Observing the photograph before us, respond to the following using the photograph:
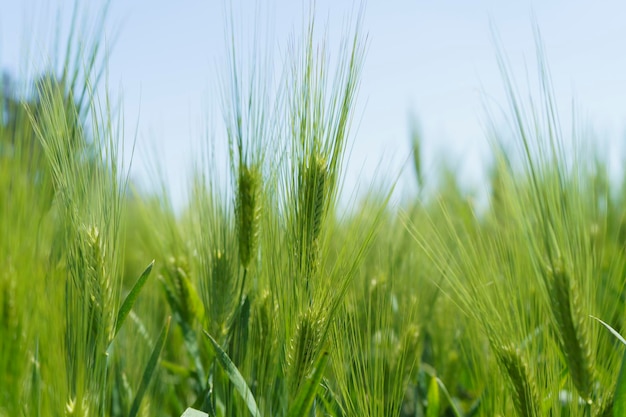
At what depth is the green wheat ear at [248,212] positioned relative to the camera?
28.1 inches

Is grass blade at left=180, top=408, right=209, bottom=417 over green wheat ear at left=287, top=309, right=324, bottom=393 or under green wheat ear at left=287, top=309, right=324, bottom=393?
under

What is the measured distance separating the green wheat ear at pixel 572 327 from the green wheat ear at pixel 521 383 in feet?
0.12

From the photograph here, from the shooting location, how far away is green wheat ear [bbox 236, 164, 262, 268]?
0.71 metres

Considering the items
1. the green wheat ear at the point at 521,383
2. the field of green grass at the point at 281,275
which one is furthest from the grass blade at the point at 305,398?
the green wheat ear at the point at 521,383

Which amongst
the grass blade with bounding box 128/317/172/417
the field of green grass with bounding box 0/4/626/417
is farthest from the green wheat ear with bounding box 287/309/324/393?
the grass blade with bounding box 128/317/172/417

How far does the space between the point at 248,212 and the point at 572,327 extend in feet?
1.12

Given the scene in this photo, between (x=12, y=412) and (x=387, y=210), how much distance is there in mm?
386

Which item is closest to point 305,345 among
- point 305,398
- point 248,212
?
point 305,398

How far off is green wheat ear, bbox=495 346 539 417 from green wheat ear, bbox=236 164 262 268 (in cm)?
28

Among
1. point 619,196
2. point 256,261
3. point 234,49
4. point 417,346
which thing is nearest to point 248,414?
Result: point 256,261

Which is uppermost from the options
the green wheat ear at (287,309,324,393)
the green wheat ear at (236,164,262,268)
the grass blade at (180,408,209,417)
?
the green wheat ear at (236,164,262,268)

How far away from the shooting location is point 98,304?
0.60 metres

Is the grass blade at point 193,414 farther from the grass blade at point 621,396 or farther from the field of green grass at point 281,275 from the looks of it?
the grass blade at point 621,396

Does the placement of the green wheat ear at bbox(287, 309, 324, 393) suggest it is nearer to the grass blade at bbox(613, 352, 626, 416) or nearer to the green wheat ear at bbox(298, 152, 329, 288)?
the green wheat ear at bbox(298, 152, 329, 288)
